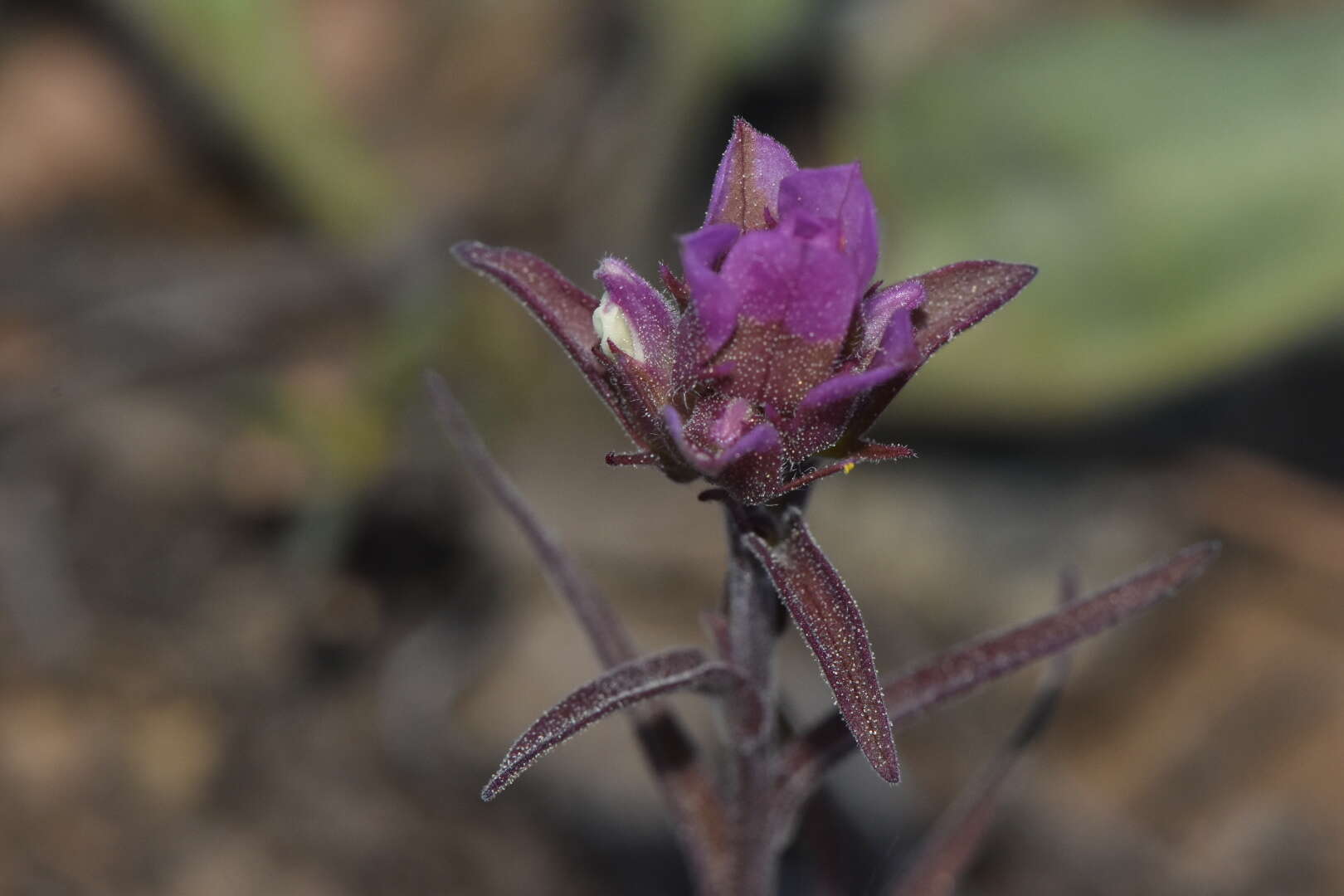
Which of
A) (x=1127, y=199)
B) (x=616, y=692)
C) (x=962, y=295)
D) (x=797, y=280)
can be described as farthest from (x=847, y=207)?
(x=1127, y=199)

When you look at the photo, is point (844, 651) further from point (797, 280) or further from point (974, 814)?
point (974, 814)

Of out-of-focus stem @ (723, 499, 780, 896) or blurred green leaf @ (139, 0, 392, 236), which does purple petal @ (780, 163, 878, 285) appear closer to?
out-of-focus stem @ (723, 499, 780, 896)

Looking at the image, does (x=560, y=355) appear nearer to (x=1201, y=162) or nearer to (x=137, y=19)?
(x=137, y=19)

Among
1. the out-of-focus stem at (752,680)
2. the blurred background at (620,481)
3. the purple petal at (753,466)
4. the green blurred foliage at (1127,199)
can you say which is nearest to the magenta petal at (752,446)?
the purple petal at (753,466)

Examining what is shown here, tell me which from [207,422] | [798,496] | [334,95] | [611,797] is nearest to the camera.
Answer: [798,496]

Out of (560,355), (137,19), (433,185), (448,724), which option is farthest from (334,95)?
(448,724)

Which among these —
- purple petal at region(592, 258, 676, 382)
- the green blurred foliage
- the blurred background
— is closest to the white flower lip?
purple petal at region(592, 258, 676, 382)

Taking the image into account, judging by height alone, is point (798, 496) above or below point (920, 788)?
above
